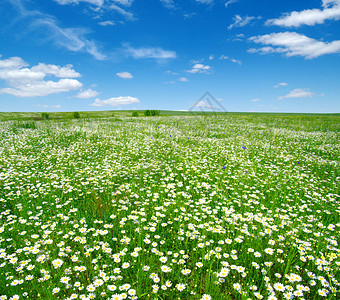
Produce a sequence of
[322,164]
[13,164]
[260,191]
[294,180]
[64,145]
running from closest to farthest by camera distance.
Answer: [260,191] → [294,180] → [13,164] → [322,164] → [64,145]

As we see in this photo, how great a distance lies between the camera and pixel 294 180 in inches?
257

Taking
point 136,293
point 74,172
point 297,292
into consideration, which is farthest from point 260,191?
point 74,172

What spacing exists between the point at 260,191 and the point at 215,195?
4.79 ft

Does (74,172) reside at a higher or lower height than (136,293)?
higher

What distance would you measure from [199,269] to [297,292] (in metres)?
1.28

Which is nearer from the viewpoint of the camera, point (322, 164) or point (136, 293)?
point (136, 293)

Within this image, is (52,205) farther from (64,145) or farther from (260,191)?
(64,145)

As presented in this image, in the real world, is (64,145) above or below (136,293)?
above

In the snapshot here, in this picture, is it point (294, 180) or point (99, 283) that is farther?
point (294, 180)

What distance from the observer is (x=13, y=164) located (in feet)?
24.0

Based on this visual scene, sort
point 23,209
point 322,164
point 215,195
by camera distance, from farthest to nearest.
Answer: point 322,164
point 215,195
point 23,209

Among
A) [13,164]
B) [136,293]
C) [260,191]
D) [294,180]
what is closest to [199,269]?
[136,293]

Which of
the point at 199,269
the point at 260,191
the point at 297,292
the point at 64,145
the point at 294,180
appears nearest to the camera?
the point at 297,292

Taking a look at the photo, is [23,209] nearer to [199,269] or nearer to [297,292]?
[199,269]
